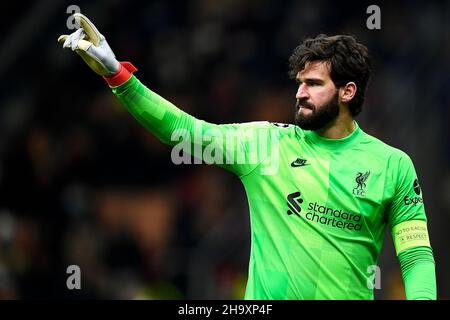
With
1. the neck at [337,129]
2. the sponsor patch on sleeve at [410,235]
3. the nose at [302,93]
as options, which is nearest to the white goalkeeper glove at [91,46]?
the nose at [302,93]

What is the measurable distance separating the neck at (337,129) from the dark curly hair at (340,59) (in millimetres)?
119

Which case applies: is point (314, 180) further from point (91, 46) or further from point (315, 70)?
point (91, 46)

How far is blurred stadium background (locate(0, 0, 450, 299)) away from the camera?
42.9 feet

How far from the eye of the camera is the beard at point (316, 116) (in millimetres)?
6676

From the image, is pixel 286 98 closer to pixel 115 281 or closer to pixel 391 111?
pixel 391 111

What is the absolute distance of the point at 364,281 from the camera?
661 centimetres

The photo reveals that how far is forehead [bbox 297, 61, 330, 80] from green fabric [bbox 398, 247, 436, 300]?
1.16 meters

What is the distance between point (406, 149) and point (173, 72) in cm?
448

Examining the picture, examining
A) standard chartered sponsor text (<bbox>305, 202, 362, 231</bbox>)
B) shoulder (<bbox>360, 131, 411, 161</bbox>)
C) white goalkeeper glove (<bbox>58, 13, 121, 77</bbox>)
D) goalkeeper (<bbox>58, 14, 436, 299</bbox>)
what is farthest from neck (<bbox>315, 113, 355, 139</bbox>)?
white goalkeeper glove (<bbox>58, 13, 121, 77</bbox>)

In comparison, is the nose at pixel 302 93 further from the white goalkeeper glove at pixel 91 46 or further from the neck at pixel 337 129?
the white goalkeeper glove at pixel 91 46

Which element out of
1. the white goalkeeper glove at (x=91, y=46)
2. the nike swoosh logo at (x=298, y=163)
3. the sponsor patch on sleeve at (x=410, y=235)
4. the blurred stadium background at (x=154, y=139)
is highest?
the blurred stadium background at (x=154, y=139)

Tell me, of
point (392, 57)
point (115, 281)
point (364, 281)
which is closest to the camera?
point (364, 281)

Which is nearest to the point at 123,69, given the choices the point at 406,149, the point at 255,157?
the point at 255,157
